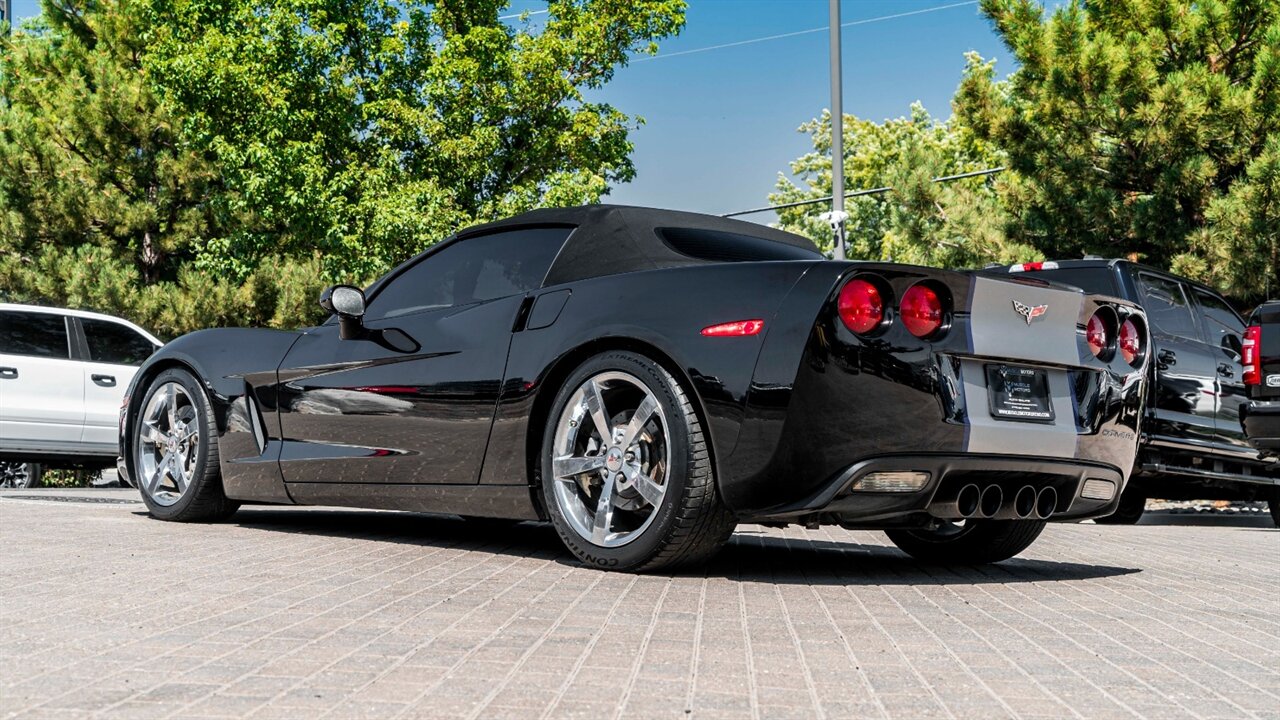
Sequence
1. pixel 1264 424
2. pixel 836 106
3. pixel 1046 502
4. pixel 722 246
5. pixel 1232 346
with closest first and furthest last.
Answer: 1. pixel 1046 502
2. pixel 722 246
3. pixel 1264 424
4. pixel 1232 346
5. pixel 836 106

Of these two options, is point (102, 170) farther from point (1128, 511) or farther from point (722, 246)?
point (722, 246)

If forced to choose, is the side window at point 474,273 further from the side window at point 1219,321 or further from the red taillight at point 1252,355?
the side window at point 1219,321

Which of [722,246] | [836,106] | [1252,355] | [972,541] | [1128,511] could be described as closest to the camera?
[722,246]

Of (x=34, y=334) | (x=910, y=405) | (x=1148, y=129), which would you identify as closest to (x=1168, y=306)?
(x=1148, y=129)

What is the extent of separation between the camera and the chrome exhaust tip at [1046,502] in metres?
5.17

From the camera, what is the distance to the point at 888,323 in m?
4.70

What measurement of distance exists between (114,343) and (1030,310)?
10.3 metres

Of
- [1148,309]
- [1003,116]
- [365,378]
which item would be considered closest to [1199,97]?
[1003,116]

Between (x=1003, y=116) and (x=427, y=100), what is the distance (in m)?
10.3

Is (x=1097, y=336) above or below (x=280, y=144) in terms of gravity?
below

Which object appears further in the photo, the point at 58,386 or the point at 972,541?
the point at 58,386

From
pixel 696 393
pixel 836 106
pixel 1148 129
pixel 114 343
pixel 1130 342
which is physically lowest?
pixel 696 393

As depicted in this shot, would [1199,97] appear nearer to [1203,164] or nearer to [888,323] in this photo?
[1203,164]

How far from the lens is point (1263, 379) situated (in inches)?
403
